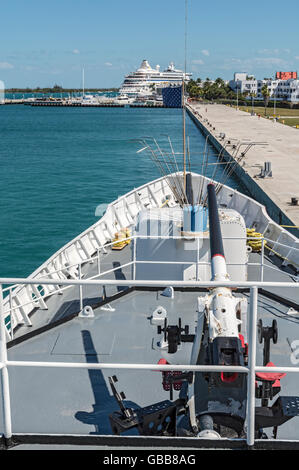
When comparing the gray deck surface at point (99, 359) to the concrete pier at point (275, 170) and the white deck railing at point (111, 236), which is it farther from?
the concrete pier at point (275, 170)

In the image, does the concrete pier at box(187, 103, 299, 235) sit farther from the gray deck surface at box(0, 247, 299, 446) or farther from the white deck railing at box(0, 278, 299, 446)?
the white deck railing at box(0, 278, 299, 446)

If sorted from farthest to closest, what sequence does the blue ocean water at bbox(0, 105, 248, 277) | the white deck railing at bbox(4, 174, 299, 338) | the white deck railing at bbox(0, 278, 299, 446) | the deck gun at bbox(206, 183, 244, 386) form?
the blue ocean water at bbox(0, 105, 248, 277) < the white deck railing at bbox(4, 174, 299, 338) < the deck gun at bbox(206, 183, 244, 386) < the white deck railing at bbox(0, 278, 299, 446)

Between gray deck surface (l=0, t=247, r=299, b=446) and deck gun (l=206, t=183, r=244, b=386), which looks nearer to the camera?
deck gun (l=206, t=183, r=244, b=386)

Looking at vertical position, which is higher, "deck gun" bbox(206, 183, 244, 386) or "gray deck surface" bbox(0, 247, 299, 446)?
"deck gun" bbox(206, 183, 244, 386)

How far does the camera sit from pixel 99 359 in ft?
25.3

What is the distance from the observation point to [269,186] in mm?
34625

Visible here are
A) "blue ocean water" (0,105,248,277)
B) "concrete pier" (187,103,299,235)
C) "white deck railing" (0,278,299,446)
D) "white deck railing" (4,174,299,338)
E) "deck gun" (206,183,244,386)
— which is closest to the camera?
"white deck railing" (0,278,299,446)

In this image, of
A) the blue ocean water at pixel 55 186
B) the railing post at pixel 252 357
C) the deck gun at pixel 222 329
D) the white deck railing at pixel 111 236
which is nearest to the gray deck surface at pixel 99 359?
the white deck railing at pixel 111 236

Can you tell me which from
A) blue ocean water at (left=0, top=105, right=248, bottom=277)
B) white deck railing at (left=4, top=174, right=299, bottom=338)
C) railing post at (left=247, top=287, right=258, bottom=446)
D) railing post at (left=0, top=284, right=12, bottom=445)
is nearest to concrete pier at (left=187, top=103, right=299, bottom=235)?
blue ocean water at (left=0, top=105, right=248, bottom=277)

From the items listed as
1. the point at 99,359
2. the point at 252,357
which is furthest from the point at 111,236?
the point at 252,357

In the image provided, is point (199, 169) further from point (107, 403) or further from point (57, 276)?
point (107, 403)

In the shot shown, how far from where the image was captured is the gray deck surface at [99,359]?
6.00 m

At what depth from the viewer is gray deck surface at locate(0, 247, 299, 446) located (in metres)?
6.00
